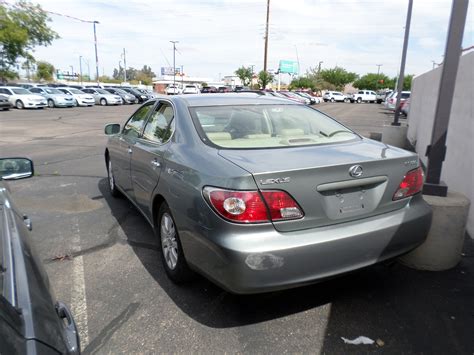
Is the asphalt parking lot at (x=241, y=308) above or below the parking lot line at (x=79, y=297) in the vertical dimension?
above

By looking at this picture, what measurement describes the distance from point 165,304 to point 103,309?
0.47m

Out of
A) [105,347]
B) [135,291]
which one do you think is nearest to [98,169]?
[135,291]

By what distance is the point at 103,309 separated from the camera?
3010 millimetres

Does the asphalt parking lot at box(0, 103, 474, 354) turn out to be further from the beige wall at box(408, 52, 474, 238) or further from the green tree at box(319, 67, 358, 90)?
the green tree at box(319, 67, 358, 90)

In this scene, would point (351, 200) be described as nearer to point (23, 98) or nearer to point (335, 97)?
point (23, 98)

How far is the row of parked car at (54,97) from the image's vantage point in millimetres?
28188

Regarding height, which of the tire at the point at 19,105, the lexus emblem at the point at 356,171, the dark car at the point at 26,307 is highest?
the lexus emblem at the point at 356,171

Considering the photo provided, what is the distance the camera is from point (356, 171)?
2629mm

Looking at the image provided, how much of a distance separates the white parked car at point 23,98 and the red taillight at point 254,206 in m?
30.0

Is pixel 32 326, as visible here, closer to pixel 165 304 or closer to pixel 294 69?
pixel 165 304

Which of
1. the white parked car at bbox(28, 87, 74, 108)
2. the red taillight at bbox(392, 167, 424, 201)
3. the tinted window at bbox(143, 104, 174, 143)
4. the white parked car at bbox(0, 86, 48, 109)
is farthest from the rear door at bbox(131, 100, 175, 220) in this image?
the white parked car at bbox(28, 87, 74, 108)

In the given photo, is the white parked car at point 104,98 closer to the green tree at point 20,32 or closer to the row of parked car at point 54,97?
the row of parked car at point 54,97

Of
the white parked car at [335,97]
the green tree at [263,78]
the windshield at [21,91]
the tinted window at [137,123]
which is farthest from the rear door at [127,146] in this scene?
the white parked car at [335,97]

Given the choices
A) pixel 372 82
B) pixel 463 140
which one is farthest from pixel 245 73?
pixel 463 140
